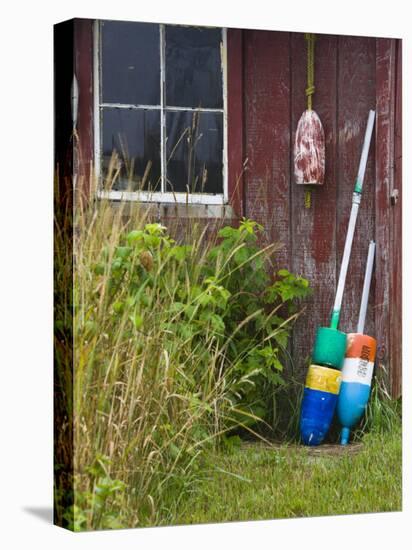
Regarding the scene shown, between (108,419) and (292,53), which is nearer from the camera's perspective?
(108,419)

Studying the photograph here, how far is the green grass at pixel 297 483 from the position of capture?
506cm

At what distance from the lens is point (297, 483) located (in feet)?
17.1

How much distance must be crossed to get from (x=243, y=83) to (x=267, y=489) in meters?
1.68

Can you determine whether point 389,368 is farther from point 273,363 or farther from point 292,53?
point 292,53

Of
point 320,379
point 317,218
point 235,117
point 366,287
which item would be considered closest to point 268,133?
point 235,117

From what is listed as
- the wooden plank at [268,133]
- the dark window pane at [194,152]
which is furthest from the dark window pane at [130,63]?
the wooden plank at [268,133]

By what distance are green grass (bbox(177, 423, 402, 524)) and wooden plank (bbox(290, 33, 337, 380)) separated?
1.32ft

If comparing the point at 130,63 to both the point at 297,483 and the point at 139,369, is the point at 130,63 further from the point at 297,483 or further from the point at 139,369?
the point at 297,483

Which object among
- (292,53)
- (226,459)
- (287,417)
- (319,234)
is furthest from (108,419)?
(292,53)

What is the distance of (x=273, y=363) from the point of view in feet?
17.4

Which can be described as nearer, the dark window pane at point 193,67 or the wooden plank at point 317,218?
the dark window pane at point 193,67

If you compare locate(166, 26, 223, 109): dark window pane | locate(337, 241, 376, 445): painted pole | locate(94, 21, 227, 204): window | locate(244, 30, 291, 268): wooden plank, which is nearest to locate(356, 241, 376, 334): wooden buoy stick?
locate(337, 241, 376, 445): painted pole

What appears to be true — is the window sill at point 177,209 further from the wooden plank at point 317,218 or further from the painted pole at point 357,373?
the painted pole at point 357,373

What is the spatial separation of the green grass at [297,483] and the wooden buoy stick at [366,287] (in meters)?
0.47
